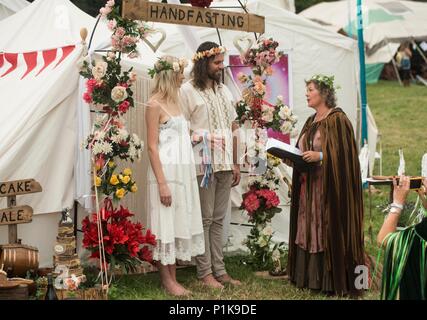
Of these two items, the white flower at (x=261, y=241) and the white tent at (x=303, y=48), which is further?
the white tent at (x=303, y=48)

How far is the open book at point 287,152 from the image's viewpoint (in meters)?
5.86

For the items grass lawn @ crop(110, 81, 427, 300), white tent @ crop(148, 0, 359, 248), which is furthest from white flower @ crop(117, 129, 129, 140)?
white tent @ crop(148, 0, 359, 248)

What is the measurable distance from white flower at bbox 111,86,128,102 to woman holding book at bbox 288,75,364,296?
1360 millimetres

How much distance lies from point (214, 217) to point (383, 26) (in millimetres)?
16008

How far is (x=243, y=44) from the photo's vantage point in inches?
258

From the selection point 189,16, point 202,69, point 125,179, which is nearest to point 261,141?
point 202,69

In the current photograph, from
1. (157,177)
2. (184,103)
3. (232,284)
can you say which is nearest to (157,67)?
(184,103)

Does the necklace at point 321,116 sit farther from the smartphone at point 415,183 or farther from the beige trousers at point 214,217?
the smartphone at point 415,183

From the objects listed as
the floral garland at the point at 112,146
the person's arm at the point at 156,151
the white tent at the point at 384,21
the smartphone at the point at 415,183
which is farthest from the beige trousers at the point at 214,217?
the white tent at the point at 384,21

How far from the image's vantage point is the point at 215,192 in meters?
6.15

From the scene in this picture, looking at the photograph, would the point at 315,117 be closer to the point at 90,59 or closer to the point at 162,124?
the point at 162,124

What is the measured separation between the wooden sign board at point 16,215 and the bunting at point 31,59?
48.9 inches

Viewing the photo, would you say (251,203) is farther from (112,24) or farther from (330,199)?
(112,24)

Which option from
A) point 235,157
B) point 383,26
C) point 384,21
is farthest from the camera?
point 384,21
